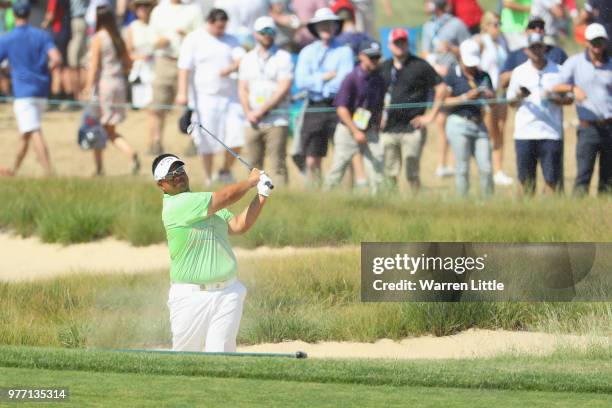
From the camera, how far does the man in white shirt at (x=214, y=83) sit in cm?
1789

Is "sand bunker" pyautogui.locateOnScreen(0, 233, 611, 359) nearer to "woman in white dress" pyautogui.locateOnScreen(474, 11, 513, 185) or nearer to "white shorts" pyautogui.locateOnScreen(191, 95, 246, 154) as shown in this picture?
"white shorts" pyautogui.locateOnScreen(191, 95, 246, 154)

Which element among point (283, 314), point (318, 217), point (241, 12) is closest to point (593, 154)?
point (318, 217)

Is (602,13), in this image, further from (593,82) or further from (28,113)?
(28,113)

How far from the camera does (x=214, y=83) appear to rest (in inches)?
711

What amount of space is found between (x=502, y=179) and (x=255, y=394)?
854 centimetres

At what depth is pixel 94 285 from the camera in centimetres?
1501

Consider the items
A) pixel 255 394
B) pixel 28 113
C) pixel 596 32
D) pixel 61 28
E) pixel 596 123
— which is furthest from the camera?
pixel 61 28

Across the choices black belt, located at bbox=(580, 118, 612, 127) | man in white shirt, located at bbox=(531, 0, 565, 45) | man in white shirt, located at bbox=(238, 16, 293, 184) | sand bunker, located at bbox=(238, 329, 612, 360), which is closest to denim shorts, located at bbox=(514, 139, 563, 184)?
black belt, located at bbox=(580, 118, 612, 127)

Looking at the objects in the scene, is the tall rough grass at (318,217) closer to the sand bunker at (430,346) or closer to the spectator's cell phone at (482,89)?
the spectator's cell phone at (482,89)

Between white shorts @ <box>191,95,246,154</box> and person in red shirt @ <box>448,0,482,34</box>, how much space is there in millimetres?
4070

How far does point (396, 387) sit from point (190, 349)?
162 cm

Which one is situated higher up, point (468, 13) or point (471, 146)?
point (468, 13)

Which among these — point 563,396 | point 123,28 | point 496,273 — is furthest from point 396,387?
point 123,28

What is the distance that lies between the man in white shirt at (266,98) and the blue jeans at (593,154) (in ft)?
10.1
